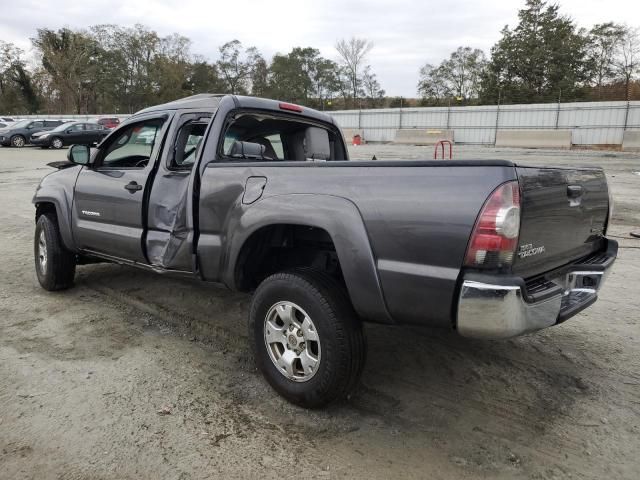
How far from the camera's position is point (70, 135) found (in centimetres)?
2691

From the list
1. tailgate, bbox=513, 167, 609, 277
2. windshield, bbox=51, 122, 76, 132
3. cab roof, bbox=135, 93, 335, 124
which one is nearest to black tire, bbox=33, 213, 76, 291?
cab roof, bbox=135, 93, 335, 124

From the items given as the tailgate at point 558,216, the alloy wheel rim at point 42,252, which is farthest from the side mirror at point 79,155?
the tailgate at point 558,216

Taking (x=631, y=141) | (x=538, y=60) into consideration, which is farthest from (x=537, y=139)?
(x=538, y=60)

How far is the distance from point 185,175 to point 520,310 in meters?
2.48

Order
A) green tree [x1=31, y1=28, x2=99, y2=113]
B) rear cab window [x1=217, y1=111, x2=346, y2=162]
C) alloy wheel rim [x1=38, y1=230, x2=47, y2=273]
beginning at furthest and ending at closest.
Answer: green tree [x1=31, y1=28, x2=99, y2=113], alloy wheel rim [x1=38, y1=230, x2=47, y2=273], rear cab window [x1=217, y1=111, x2=346, y2=162]

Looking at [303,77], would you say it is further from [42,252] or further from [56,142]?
[42,252]

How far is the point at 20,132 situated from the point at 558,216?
106ft

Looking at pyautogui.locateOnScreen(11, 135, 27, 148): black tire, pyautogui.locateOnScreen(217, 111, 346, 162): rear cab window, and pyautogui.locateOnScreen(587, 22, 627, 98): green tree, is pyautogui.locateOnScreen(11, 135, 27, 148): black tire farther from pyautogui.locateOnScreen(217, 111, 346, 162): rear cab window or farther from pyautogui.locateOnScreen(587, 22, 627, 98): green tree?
pyautogui.locateOnScreen(587, 22, 627, 98): green tree

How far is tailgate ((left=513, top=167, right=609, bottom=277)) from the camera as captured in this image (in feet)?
8.15

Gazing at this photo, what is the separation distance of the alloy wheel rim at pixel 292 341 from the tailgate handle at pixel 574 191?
1609 mm

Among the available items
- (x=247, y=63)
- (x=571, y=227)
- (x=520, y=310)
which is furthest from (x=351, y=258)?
(x=247, y=63)

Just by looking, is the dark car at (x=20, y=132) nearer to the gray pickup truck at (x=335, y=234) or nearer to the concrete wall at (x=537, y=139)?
the concrete wall at (x=537, y=139)

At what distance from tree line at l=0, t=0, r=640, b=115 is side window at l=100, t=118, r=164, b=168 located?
1961 inches

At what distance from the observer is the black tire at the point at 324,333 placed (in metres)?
2.77
